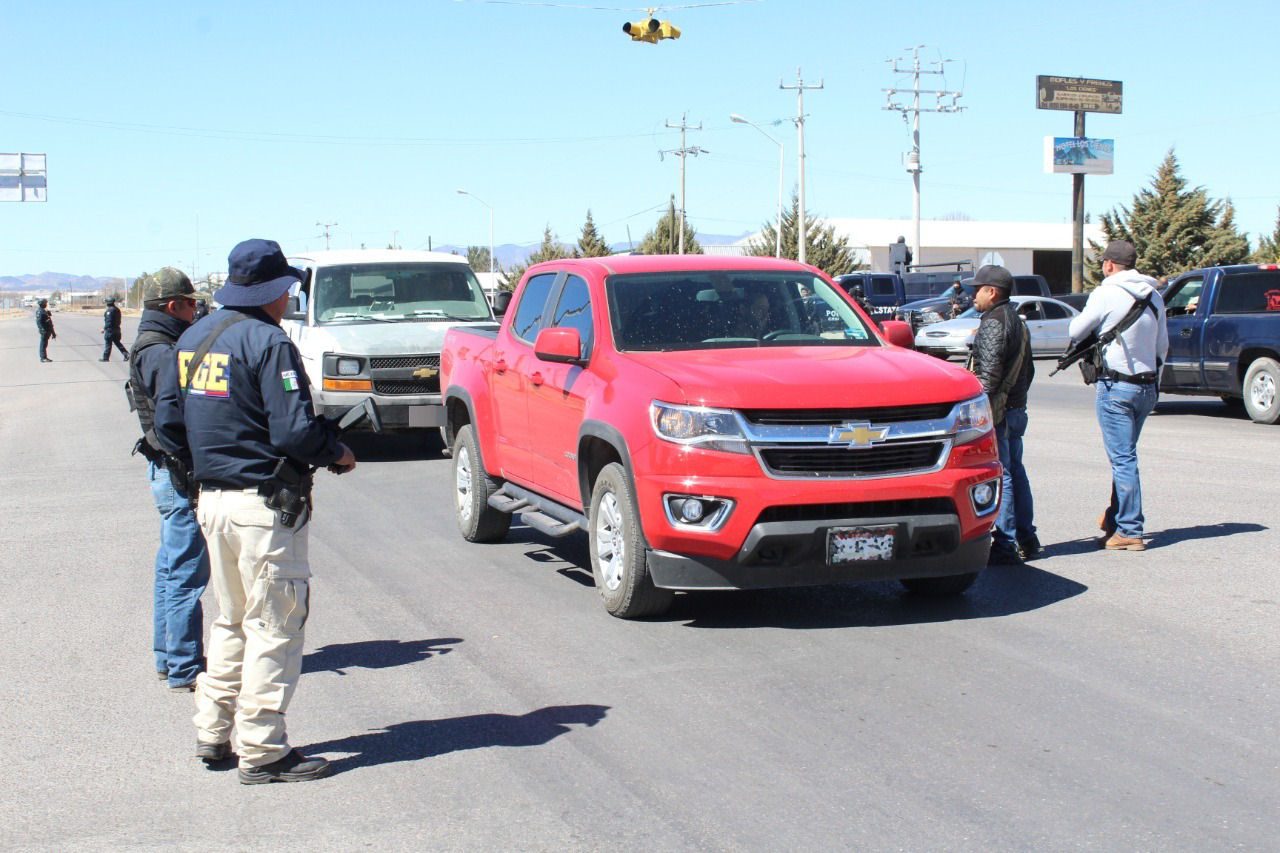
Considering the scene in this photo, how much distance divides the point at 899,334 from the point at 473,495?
3173 millimetres

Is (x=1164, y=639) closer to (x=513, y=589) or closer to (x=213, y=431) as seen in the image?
(x=513, y=589)

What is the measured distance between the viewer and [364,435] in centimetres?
1714

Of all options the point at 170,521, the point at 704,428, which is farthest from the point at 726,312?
the point at 170,521

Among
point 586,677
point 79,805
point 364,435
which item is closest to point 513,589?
point 586,677

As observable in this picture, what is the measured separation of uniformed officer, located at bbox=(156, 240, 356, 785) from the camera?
490cm

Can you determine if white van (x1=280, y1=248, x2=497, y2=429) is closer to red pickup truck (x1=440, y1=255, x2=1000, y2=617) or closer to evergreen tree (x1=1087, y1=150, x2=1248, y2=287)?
red pickup truck (x1=440, y1=255, x2=1000, y2=617)

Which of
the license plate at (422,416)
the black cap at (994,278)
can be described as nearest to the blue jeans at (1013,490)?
the black cap at (994,278)

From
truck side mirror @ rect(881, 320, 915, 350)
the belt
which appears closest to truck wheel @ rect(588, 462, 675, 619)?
truck side mirror @ rect(881, 320, 915, 350)

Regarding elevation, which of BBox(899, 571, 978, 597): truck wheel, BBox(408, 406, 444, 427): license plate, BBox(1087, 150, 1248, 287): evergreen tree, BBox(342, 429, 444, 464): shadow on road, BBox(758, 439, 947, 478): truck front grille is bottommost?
BBox(899, 571, 978, 597): truck wheel

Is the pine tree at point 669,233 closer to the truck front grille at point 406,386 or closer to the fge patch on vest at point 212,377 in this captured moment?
the truck front grille at point 406,386

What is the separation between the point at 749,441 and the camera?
22.3 ft

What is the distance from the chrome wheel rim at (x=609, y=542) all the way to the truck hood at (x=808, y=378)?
0.76m

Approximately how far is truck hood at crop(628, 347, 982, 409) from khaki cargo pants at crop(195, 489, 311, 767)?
2500 mm

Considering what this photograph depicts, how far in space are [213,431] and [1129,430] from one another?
605 centimetres
